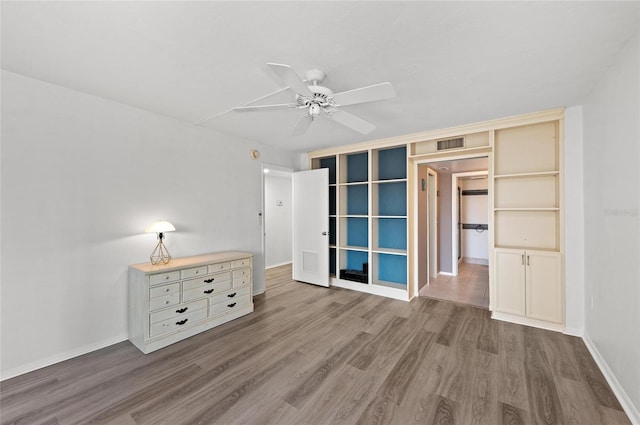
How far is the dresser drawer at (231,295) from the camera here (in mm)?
3105

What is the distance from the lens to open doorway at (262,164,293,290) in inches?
242

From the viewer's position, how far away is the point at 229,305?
3248 mm

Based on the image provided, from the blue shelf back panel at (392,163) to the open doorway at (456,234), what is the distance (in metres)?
0.29

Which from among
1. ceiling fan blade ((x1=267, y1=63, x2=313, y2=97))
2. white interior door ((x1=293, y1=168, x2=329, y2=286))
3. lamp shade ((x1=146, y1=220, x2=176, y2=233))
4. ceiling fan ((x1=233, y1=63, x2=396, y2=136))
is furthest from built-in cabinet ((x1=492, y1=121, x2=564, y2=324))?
lamp shade ((x1=146, y1=220, x2=176, y2=233))

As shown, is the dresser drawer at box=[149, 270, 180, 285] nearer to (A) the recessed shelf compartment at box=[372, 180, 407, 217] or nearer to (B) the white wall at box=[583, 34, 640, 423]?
(A) the recessed shelf compartment at box=[372, 180, 407, 217]

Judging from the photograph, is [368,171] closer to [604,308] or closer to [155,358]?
[604,308]

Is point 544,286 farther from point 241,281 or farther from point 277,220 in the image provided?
point 277,220

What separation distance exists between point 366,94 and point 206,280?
262 cm

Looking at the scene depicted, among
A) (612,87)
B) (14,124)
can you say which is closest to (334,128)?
(612,87)

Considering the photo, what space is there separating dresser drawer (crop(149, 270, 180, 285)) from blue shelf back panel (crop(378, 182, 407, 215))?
10.7 ft

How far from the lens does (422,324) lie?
10.3 feet

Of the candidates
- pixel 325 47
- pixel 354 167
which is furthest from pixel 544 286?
pixel 325 47

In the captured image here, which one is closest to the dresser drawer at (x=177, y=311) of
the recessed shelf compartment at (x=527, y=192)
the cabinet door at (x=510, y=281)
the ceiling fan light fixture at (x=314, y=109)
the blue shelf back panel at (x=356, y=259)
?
the ceiling fan light fixture at (x=314, y=109)

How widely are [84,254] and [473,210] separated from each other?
7492 mm
